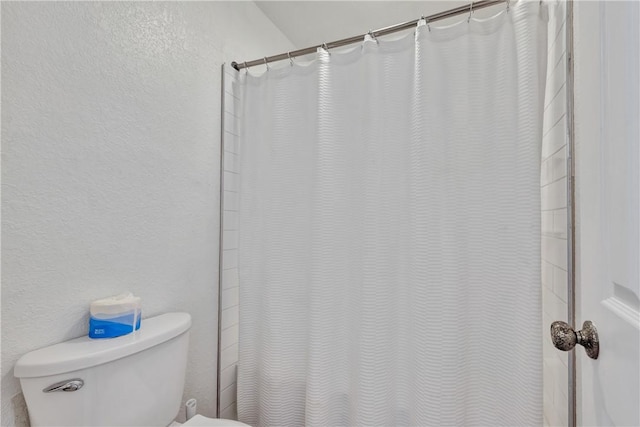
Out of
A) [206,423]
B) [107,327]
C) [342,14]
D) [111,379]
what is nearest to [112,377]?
[111,379]

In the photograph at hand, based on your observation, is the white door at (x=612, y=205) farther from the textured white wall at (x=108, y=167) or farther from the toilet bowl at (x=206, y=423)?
the textured white wall at (x=108, y=167)

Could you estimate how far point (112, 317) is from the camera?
0.88 meters

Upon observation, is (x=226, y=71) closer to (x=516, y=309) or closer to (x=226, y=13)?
(x=226, y=13)

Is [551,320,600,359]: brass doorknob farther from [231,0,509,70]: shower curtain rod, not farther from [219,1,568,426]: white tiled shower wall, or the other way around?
[231,0,509,70]: shower curtain rod

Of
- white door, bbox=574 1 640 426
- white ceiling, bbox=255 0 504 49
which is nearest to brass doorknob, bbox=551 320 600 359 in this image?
white door, bbox=574 1 640 426

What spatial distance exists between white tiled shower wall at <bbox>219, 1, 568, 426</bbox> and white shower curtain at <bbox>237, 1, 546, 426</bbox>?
73mm

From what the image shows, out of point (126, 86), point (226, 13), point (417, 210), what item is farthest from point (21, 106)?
point (417, 210)

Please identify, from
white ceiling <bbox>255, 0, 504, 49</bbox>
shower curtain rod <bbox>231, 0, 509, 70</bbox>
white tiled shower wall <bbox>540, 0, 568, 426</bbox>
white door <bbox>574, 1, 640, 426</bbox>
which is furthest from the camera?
A: white ceiling <bbox>255, 0, 504, 49</bbox>

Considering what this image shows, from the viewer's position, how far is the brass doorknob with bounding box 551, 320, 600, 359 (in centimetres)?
47

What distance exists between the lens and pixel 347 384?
121 centimetres

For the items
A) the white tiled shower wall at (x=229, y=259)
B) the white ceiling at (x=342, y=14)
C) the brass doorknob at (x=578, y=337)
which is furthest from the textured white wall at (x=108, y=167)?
the brass doorknob at (x=578, y=337)

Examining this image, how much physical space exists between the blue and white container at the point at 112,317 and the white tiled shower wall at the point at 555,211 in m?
1.31

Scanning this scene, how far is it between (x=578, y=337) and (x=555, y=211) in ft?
2.16

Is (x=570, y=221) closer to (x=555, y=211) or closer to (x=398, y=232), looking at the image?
(x=555, y=211)
